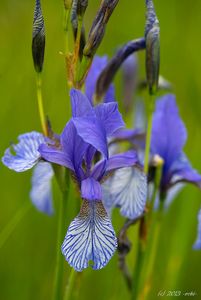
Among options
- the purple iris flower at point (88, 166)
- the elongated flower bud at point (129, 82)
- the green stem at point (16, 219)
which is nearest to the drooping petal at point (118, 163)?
the purple iris flower at point (88, 166)

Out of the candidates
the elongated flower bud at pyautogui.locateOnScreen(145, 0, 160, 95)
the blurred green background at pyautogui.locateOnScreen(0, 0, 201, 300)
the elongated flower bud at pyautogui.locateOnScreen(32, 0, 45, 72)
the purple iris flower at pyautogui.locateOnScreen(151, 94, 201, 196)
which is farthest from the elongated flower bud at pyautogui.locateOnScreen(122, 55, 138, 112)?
the elongated flower bud at pyautogui.locateOnScreen(32, 0, 45, 72)

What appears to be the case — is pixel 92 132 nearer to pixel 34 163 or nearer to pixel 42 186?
pixel 34 163

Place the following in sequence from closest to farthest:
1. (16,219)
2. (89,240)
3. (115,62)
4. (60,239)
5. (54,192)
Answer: (89,240) < (60,239) < (115,62) < (16,219) < (54,192)

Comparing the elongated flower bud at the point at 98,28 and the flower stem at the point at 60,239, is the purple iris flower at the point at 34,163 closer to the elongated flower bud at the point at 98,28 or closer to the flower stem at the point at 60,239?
the flower stem at the point at 60,239

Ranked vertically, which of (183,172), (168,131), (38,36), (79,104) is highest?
(38,36)

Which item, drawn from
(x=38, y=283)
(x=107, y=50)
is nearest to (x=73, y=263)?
(x=38, y=283)

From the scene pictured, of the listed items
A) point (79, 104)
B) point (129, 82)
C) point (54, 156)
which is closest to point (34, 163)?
point (54, 156)

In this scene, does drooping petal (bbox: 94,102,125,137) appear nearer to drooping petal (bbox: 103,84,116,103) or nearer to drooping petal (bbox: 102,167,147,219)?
drooping petal (bbox: 102,167,147,219)

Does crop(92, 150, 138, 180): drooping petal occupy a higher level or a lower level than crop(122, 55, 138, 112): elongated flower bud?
higher
